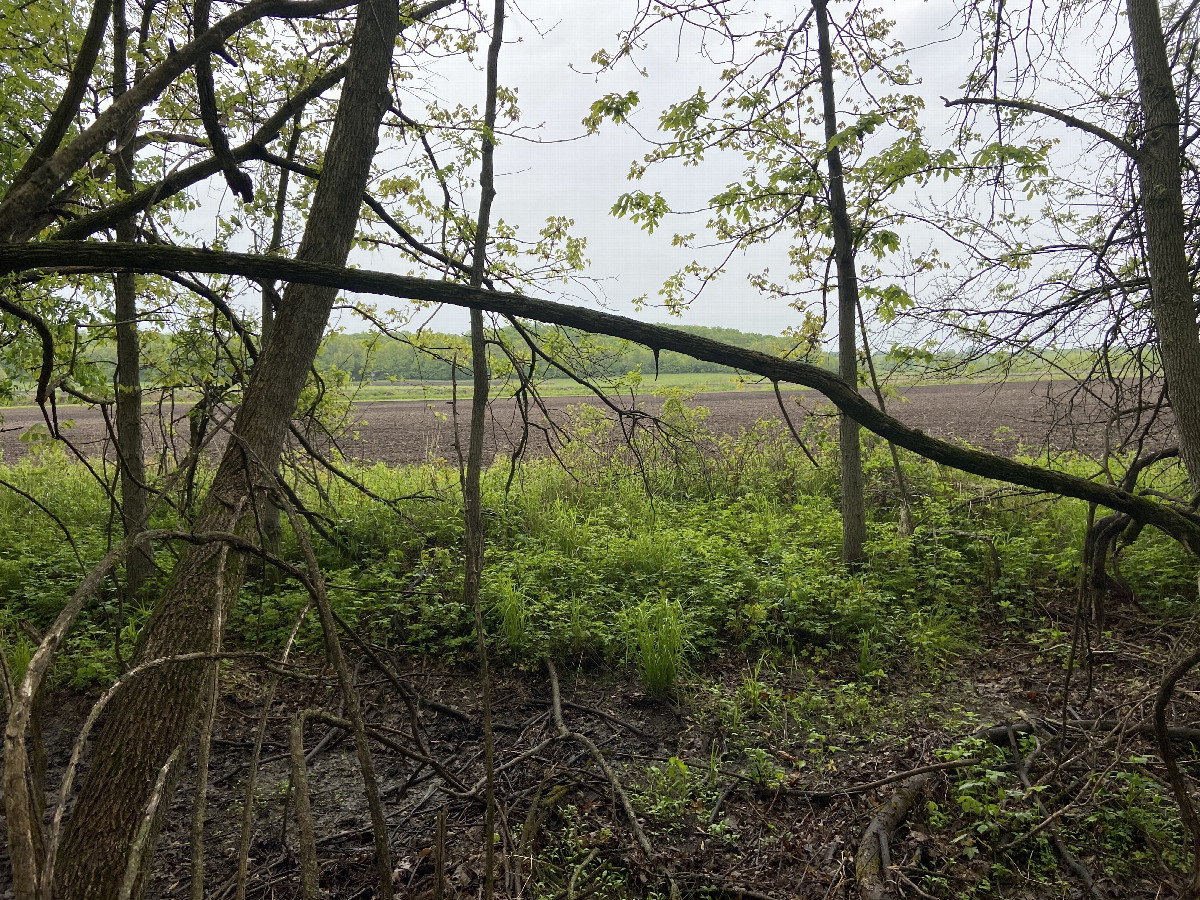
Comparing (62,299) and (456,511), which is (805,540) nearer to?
(456,511)

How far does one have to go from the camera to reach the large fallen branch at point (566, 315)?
204 cm

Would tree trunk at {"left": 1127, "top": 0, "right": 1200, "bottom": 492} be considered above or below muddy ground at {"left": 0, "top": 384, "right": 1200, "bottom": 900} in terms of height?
above

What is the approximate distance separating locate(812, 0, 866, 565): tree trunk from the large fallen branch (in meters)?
3.66

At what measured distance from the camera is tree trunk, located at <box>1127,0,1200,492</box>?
4.37m

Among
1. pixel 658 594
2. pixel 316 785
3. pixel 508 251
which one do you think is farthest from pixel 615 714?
pixel 508 251

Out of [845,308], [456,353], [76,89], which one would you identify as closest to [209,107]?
[76,89]

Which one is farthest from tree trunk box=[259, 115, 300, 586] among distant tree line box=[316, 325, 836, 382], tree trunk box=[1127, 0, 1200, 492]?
tree trunk box=[1127, 0, 1200, 492]

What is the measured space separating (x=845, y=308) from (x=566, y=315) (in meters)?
4.80

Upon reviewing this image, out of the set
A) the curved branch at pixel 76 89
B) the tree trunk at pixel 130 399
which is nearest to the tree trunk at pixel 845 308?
the curved branch at pixel 76 89

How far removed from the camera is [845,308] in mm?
6172

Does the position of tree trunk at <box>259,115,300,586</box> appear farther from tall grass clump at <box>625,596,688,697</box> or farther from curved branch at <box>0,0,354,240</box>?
tall grass clump at <box>625,596,688,697</box>

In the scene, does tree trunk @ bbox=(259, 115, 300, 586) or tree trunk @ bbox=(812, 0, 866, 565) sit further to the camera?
tree trunk @ bbox=(812, 0, 866, 565)

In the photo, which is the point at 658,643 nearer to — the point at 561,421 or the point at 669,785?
the point at 669,785

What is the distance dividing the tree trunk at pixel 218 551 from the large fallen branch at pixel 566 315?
0.63 metres
